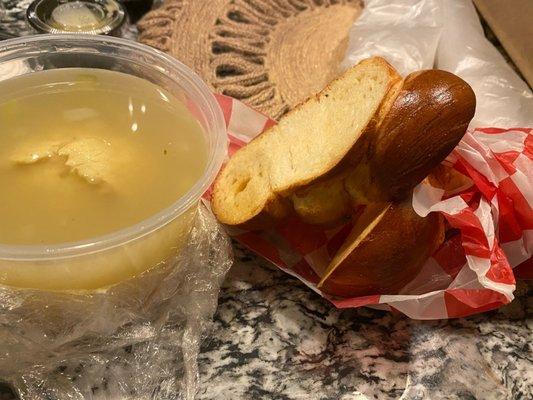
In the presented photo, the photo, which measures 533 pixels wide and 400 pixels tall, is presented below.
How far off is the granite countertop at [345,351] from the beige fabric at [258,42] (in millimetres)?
363

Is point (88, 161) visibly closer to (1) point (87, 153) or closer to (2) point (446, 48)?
(1) point (87, 153)

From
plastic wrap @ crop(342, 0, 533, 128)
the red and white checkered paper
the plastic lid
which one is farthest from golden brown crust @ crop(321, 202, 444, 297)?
the plastic lid

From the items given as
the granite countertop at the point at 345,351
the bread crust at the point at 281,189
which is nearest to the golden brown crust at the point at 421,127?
the bread crust at the point at 281,189

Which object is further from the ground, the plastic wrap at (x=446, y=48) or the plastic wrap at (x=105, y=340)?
the plastic wrap at (x=446, y=48)

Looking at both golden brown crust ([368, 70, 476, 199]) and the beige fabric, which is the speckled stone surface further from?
the beige fabric

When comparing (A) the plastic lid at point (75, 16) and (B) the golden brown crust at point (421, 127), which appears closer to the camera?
(B) the golden brown crust at point (421, 127)

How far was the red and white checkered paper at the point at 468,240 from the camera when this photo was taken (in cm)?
71

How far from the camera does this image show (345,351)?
72cm

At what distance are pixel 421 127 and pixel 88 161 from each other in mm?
353

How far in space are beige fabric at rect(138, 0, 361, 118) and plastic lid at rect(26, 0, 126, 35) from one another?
0.06 metres

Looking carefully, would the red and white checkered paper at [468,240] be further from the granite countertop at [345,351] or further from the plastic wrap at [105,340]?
the plastic wrap at [105,340]

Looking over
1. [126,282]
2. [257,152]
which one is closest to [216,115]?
[257,152]

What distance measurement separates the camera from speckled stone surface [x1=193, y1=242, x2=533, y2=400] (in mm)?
681

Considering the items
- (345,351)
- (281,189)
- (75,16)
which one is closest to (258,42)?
(75,16)
